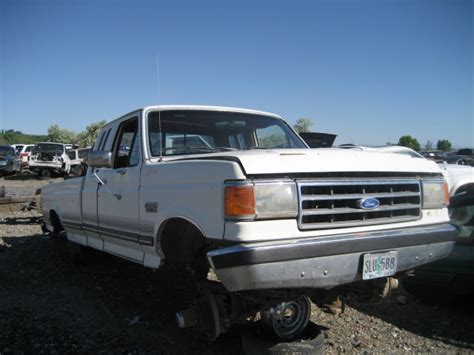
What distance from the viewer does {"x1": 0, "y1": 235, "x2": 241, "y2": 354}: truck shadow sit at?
12.6 feet

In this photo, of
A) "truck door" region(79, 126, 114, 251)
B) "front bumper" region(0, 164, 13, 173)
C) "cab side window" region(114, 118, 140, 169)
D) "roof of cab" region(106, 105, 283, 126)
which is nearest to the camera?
"roof of cab" region(106, 105, 283, 126)

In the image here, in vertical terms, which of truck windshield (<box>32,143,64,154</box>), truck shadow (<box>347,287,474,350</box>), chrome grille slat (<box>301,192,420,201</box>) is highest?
truck windshield (<box>32,143,64,154</box>)

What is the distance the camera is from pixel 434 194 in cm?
363

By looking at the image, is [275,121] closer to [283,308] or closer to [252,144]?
[252,144]

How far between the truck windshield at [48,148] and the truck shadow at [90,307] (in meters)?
16.9

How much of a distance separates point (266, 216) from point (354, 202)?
29.0 inches

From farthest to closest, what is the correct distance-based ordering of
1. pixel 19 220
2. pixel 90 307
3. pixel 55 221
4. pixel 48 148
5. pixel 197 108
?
pixel 48 148 < pixel 19 220 < pixel 55 221 < pixel 90 307 < pixel 197 108

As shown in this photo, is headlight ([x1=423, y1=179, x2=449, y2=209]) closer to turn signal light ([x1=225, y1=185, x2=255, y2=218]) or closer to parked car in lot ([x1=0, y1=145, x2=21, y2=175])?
turn signal light ([x1=225, y1=185, x2=255, y2=218])

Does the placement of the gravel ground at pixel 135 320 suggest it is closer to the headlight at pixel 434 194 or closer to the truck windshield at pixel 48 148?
the headlight at pixel 434 194

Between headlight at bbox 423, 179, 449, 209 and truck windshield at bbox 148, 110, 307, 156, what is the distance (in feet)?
5.07

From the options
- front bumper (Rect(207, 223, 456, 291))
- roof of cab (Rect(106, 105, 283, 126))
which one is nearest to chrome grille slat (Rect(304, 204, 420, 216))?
front bumper (Rect(207, 223, 456, 291))

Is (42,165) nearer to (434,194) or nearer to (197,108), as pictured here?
(197,108)

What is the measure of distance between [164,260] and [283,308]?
109 cm

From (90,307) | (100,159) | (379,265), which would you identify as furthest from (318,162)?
(90,307)
